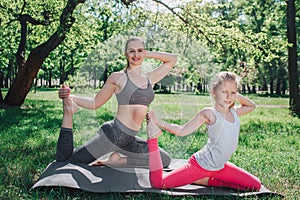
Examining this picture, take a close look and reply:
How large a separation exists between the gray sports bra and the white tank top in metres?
0.65

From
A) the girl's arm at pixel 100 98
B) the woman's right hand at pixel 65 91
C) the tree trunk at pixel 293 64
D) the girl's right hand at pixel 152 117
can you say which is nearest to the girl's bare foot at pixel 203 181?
the girl's right hand at pixel 152 117

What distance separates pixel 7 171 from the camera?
4.50 metres

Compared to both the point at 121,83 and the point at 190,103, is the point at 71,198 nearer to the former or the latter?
the point at 121,83

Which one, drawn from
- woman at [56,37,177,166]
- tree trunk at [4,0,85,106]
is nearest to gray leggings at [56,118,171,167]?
woman at [56,37,177,166]

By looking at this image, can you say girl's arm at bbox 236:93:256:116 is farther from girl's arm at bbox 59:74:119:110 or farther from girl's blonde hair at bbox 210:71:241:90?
girl's arm at bbox 59:74:119:110

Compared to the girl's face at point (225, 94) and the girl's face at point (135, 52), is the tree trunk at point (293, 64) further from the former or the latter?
the girl's face at point (135, 52)

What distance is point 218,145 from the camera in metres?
3.64

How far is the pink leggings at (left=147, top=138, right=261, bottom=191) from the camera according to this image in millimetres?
3710

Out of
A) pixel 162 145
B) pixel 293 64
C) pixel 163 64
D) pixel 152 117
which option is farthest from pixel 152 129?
pixel 293 64

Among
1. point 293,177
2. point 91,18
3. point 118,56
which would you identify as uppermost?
point 91,18

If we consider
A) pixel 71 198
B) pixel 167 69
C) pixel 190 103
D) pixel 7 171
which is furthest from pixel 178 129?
pixel 7 171

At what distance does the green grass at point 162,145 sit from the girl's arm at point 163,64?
216 mm

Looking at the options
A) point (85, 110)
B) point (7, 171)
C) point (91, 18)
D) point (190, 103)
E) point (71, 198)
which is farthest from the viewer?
point (91, 18)

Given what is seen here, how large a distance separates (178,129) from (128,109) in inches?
20.3
